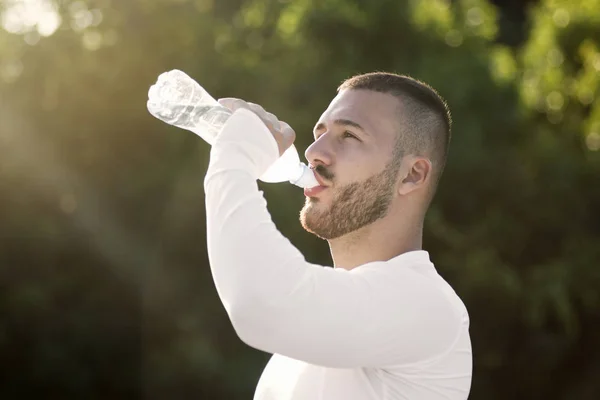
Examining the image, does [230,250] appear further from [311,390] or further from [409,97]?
[409,97]

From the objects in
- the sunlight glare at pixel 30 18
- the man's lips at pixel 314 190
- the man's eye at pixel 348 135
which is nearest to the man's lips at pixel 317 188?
the man's lips at pixel 314 190

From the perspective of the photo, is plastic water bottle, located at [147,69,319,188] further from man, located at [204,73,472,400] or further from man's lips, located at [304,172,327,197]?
man, located at [204,73,472,400]

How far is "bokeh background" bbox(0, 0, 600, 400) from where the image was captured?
995 centimetres

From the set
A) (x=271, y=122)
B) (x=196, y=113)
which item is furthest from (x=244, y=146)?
(x=196, y=113)

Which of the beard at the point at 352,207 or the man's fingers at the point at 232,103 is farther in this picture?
the beard at the point at 352,207

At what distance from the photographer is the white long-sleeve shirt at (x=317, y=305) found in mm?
1586

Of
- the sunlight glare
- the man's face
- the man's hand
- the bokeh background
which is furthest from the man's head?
the sunlight glare

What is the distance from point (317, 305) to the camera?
1.60 m

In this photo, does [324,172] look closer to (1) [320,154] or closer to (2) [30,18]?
(1) [320,154]

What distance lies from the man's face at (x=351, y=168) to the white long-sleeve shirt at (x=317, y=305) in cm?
15

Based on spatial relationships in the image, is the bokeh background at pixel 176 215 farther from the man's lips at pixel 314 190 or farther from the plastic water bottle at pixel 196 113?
the man's lips at pixel 314 190

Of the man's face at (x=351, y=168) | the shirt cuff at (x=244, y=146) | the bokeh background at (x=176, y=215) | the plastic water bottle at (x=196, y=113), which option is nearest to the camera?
the shirt cuff at (x=244, y=146)

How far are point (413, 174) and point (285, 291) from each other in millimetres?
603

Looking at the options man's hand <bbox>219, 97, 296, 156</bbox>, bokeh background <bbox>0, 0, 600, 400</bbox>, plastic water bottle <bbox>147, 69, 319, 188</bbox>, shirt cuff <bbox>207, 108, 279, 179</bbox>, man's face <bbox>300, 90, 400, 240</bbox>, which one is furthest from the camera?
bokeh background <bbox>0, 0, 600, 400</bbox>
